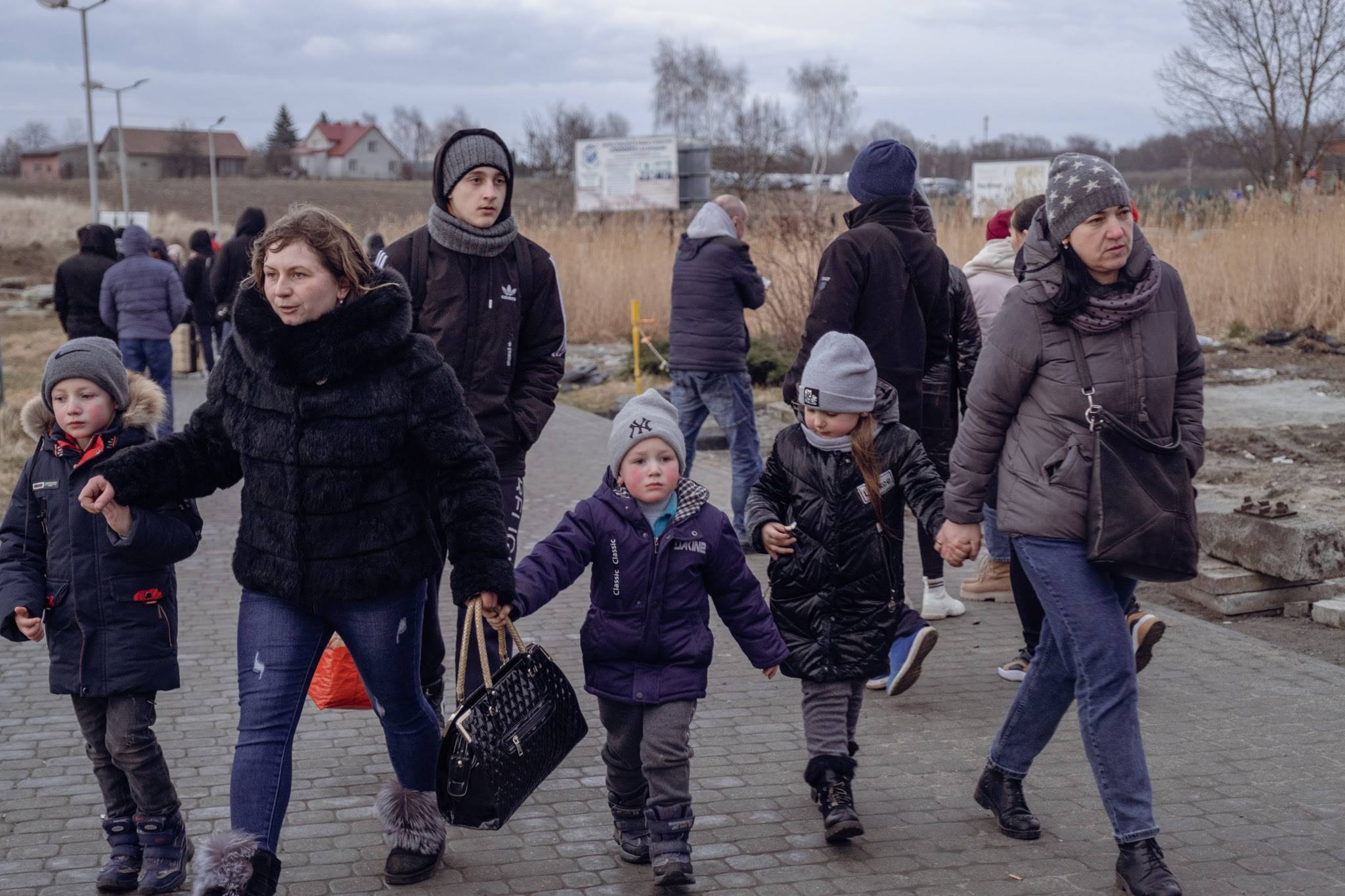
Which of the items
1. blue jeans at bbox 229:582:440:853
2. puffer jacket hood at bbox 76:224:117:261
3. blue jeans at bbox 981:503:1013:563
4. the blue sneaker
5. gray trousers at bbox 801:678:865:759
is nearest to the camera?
blue jeans at bbox 229:582:440:853

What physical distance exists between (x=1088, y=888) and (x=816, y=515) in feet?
4.37

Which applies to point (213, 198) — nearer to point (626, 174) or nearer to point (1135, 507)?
point (626, 174)

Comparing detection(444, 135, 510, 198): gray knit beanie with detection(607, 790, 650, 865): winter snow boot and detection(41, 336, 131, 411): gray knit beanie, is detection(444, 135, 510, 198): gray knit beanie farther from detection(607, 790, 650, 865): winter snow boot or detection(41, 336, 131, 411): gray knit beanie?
detection(607, 790, 650, 865): winter snow boot

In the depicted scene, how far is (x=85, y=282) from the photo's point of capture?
13.4 m

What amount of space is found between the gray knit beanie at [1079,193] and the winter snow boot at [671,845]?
6.27 feet

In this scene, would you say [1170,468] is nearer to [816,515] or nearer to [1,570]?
[816,515]

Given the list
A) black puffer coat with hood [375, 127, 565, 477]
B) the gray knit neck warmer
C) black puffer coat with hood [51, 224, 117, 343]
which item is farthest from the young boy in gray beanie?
black puffer coat with hood [51, 224, 117, 343]

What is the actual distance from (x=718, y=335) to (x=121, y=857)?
→ 5410 mm

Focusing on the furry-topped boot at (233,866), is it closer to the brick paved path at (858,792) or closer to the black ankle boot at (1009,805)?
the brick paved path at (858,792)

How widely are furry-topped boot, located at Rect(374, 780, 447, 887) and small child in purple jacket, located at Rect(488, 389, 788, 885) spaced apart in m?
0.52

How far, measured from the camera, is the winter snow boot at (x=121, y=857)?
12.8ft

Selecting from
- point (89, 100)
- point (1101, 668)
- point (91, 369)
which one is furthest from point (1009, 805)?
point (89, 100)

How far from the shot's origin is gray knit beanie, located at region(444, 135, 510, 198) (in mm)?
4789

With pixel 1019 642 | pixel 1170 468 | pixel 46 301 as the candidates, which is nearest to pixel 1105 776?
pixel 1170 468
